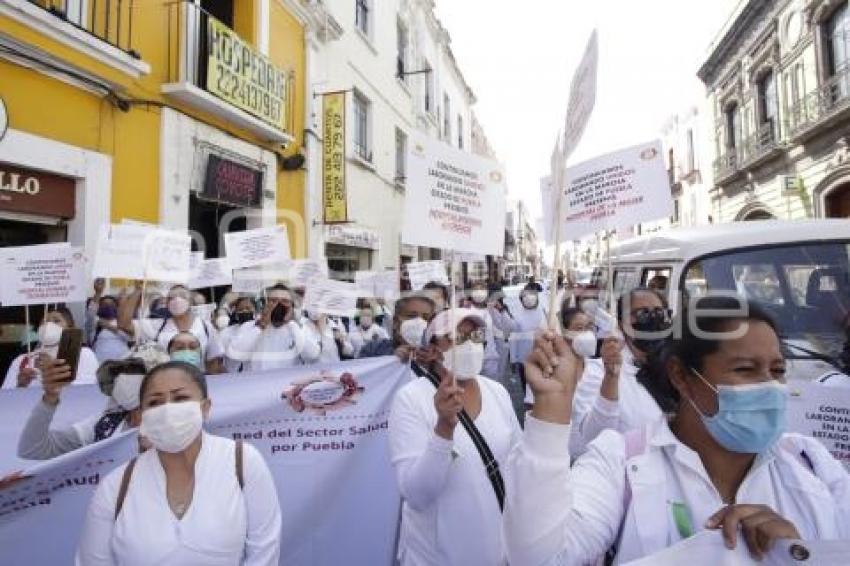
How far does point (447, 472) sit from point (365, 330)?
562cm

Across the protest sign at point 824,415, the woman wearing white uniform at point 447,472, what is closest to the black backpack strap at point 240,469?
the woman wearing white uniform at point 447,472

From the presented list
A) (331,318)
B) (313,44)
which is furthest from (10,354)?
(313,44)

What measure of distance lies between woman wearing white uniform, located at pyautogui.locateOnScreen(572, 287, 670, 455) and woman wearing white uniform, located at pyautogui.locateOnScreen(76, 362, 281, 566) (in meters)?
1.48

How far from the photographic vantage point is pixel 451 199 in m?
2.79

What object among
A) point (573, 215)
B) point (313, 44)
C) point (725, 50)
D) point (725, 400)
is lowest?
point (725, 400)

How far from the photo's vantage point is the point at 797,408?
10.4 ft

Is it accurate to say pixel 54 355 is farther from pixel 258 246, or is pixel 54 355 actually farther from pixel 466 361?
pixel 466 361

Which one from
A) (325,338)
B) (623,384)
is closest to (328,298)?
(325,338)

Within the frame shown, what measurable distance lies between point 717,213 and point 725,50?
683 centimetres

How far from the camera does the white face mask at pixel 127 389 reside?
3.07m

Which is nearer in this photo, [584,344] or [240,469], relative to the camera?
[240,469]

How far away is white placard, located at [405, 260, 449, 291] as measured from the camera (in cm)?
909

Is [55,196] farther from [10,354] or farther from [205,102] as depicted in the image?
[205,102]

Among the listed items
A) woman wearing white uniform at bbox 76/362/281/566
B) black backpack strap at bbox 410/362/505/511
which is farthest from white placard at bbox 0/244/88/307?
black backpack strap at bbox 410/362/505/511
